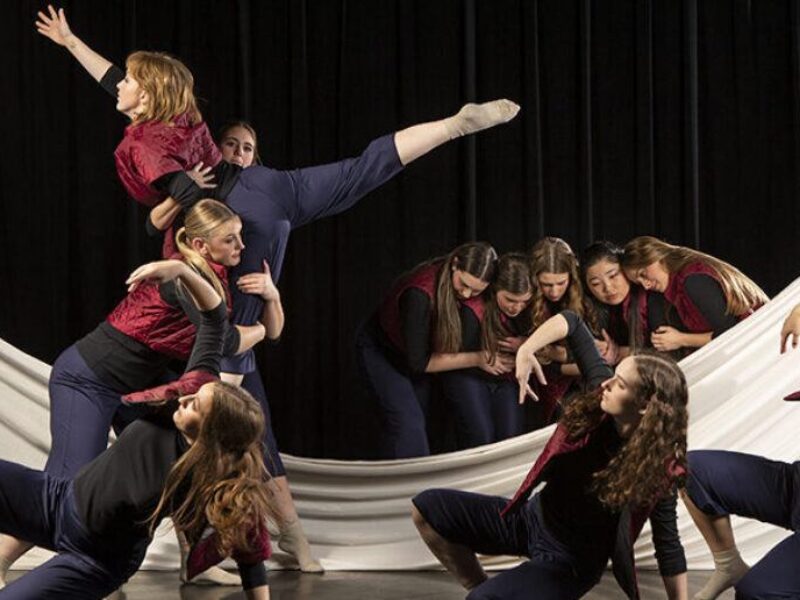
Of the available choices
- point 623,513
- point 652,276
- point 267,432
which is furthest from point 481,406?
point 623,513

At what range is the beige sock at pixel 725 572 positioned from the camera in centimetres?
374

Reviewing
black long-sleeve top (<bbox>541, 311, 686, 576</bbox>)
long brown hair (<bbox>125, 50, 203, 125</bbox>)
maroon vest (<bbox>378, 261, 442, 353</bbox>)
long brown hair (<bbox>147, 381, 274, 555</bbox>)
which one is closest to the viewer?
long brown hair (<bbox>147, 381, 274, 555</bbox>)

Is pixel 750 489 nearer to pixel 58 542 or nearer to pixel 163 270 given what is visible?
pixel 163 270

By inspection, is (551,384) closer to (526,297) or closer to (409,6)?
(526,297)

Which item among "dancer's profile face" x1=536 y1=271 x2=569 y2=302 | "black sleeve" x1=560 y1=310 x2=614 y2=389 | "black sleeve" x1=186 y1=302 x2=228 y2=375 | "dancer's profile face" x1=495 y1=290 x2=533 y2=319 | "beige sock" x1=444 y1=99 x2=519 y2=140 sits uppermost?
"beige sock" x1=444 y1=99 x2=519 y2=140

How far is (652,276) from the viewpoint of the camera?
15.4 feet

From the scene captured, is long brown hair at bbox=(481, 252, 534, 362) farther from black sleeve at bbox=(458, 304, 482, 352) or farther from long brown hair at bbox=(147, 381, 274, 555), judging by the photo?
long brown hair at bbox=(147, 381, 274, 555)

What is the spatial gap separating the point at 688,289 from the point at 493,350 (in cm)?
67

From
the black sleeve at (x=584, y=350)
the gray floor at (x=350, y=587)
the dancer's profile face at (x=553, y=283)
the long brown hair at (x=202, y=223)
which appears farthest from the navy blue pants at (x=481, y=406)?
the black sleeve at (x=584, y=350)

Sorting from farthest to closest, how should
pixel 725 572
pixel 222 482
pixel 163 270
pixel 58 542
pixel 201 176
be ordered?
pixel 201 176 < pixel 725 572 < pixel 163 270 < pixel 58 542 < pixel 222 482

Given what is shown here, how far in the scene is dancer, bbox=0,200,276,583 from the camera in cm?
387

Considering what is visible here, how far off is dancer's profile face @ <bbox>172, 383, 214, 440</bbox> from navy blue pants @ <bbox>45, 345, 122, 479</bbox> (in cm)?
75

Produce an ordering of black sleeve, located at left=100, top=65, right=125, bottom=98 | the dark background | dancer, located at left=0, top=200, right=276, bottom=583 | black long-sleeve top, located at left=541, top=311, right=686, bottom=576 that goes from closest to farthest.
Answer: black long-sleeve top, located at left=541, top=311, right=686, bottom=576, dancer, located at left=0, top=200, right=276, bottom=583, black sleeve, located at left=100, top=65, right=125, bottom=98, the dark background

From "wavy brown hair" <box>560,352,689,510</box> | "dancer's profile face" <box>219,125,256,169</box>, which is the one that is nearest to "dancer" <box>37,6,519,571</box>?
"dancer's profile face" <box>219,125,256,169</box>
